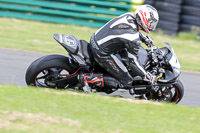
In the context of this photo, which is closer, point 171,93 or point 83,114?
point 83,114

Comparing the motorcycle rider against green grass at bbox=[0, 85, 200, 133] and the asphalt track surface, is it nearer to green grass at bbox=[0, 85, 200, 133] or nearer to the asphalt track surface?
green grass at bbox=[0, 85, 200, 133]

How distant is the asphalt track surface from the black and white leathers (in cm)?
144

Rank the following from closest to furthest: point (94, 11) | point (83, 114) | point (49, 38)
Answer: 1. point (83, 114)
2. point (49, 38)
3. point (94, 11)

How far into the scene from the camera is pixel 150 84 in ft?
19.2

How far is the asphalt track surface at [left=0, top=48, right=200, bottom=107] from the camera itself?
664 cm

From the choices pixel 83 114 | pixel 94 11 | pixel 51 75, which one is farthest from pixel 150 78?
pixel 94 11

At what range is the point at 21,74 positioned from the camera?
7.11 metres

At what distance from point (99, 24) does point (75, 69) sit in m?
7.10

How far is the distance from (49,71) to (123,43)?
1304 millimetres

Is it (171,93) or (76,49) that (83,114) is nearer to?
(76,49)

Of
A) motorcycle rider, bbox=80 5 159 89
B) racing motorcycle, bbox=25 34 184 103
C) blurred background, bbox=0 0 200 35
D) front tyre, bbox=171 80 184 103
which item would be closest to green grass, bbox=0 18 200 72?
blurred background, bbox=0 0 200 35

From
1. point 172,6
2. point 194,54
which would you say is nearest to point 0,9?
point 172,6

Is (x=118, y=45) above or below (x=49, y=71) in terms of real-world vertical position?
above

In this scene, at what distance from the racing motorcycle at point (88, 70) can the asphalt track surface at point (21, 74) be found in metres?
0.80
